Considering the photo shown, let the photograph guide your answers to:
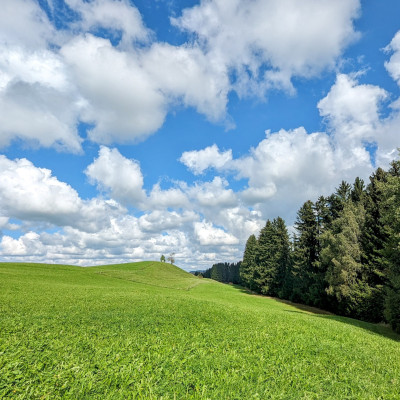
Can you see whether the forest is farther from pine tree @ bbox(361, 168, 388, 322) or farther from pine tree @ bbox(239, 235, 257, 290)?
pine tree @ bbox(239, 235, 257, 290)

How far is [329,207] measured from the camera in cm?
4766

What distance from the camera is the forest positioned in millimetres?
22250

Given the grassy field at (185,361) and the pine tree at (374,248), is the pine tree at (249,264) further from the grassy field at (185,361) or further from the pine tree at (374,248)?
the grassy field at (185,361)

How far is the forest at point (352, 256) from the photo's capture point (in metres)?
22.2

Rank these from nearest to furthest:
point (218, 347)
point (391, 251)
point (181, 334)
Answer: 1. point (218, 347)
2. point (181, 334)
3. point (391, 251)

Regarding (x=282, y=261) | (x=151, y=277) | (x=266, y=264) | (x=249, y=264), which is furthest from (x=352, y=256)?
(x=151, y=277)

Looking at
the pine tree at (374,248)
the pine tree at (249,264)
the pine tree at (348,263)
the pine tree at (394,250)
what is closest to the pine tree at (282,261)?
the pine tree at (249,264)

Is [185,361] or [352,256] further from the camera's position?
[352,256]

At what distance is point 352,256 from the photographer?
34.5 m

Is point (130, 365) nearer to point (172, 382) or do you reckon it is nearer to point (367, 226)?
point (172, 382)

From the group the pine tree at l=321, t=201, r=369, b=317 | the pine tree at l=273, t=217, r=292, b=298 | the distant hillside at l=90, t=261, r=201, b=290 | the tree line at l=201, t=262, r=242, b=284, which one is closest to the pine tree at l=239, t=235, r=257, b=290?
the pine tree at l=273, t=217, r=292, b=298

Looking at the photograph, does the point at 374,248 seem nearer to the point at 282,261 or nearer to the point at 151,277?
the point at 282,261

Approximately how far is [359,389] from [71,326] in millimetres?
11652

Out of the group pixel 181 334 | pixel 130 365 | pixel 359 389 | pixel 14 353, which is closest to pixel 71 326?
pixel 14 353
